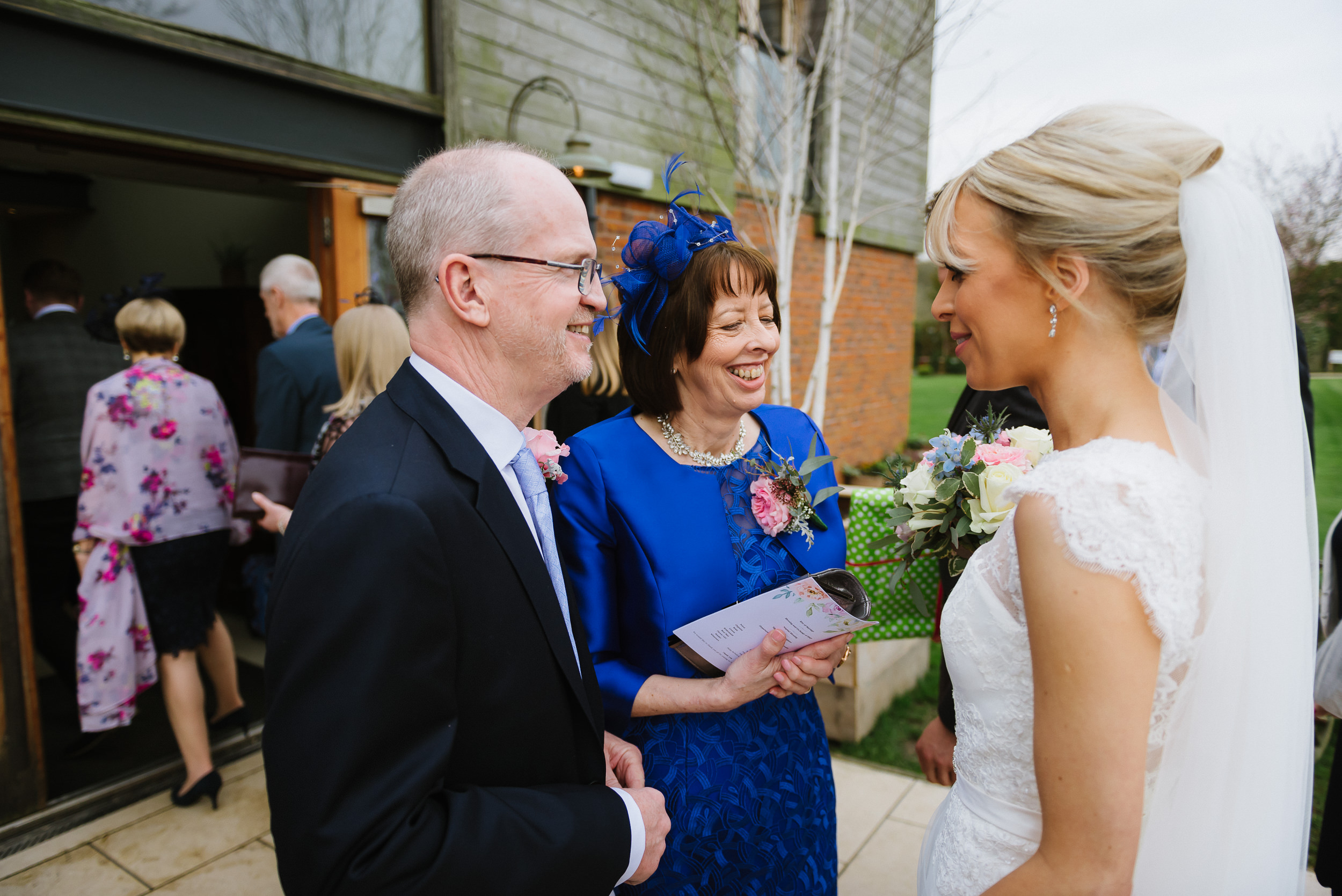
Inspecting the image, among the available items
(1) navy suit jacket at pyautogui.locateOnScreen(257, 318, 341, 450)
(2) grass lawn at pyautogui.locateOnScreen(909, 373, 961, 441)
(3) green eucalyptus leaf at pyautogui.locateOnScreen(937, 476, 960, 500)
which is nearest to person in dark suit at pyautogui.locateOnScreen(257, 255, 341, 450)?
(1) navy suit jacket at pyautogui.locateOnScreen(257, 318, 341, 450)

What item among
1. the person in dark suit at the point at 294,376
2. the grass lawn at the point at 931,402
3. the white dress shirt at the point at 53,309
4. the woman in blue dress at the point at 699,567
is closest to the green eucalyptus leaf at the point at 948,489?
the woman in blue dress at the point at 699,567

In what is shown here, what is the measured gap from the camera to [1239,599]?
1146 mm

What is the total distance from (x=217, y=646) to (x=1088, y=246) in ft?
14.1

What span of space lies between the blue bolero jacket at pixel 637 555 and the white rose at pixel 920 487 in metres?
0.34

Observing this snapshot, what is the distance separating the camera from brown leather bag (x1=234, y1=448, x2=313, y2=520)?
310 cm

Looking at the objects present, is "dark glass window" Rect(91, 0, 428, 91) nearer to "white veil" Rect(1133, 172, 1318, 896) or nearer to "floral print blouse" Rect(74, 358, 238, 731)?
"floral print blouse" Rect(74, 358, 238, 731)

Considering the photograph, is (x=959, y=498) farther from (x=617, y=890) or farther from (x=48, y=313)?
(x=48, y=313)

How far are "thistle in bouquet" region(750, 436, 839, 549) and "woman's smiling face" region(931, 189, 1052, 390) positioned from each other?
627 millimetres

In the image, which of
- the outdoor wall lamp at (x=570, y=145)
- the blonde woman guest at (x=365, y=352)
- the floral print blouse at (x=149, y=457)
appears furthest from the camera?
the outdoor wall lamp at (x=570, y=145)

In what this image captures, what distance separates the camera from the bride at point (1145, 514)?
1.05 m

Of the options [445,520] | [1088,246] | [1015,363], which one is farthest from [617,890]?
[1088,246]

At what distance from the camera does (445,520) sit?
1.08 m

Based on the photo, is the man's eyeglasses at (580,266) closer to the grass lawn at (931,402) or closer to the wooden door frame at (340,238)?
the wooden door frame at (340,238)

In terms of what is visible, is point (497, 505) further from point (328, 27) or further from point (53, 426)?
point (53, 426)
